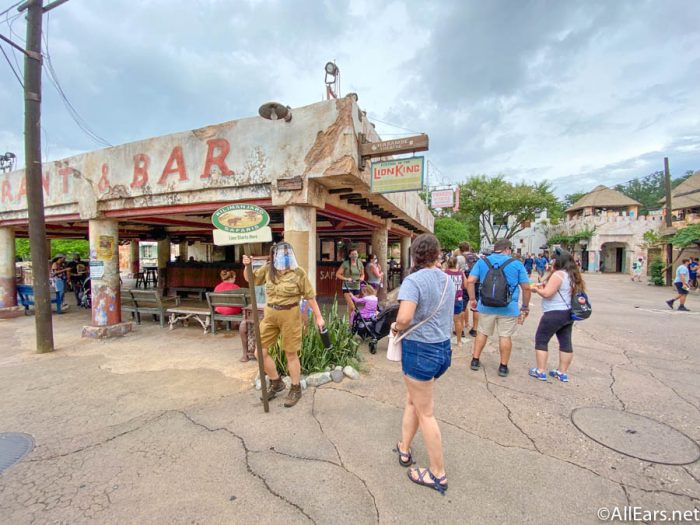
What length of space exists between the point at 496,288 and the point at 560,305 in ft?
2.42

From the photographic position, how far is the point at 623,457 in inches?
99.0

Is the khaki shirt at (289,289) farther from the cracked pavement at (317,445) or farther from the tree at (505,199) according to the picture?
the tree at (505,199)

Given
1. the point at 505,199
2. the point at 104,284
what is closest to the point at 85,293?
the point at 104,284

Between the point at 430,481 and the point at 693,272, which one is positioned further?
the point at 693,272

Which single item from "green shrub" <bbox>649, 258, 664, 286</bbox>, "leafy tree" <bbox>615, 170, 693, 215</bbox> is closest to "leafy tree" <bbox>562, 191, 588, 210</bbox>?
"leafy tree" <bbox>615, 170, 693, 215</bbox>

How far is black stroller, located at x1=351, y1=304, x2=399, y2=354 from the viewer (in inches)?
191

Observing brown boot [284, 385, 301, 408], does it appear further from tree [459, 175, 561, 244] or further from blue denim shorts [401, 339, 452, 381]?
tree [459, 175, 561, 244]

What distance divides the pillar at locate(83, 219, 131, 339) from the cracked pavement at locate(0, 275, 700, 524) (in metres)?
1.37

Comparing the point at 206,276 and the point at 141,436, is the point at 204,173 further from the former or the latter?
the point at 206,276

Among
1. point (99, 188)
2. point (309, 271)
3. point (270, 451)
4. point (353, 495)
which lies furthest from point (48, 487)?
point (99, 188)

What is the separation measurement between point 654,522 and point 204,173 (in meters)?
6.22

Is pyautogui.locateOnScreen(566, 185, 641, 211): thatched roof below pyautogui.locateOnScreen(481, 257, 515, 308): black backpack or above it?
above

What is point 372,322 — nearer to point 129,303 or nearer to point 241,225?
point 241,225

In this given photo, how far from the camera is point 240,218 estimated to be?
11.3ft
